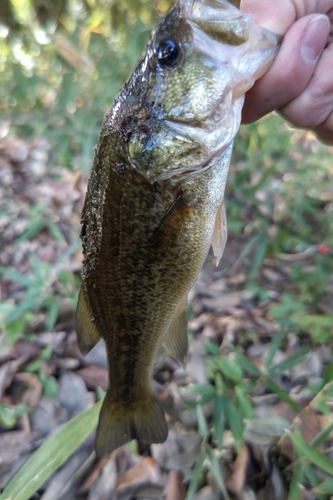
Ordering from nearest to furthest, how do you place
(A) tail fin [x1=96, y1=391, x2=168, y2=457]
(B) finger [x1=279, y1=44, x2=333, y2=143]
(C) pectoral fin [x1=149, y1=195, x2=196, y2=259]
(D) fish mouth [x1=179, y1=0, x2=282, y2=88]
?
1. (D) fish mouth [x1=179, y1=0, x2=282, y2=88]
2. (C) pectoral fin [x1=149, y1=195, x2=196, y2=259]
3. (B) finger [x1=279, y1=44, x2=333, y2=143]
4. (A) tail fin [x1=96, y1=391, x2=168, y2=457]

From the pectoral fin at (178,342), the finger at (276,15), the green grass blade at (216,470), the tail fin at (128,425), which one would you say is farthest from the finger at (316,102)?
the green grass blade at (216,470)

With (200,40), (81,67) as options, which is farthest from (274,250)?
(81,67)

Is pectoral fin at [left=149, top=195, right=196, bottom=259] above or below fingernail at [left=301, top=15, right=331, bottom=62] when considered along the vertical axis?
below

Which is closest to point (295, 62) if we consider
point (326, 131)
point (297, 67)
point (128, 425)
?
point (297, 67)

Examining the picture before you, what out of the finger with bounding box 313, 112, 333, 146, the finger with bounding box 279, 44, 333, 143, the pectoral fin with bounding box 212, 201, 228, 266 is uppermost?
the finger with bounding box 279, 44, 333, 143

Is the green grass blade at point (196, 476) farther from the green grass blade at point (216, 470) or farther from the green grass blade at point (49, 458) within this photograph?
the green grass blade at point (49, 458)

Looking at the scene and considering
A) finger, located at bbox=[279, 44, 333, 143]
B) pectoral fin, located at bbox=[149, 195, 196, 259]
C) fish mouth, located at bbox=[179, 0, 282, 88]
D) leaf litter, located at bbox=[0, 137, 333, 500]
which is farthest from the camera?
leaf litter, located at bbox=[0, 137, 333, 500]

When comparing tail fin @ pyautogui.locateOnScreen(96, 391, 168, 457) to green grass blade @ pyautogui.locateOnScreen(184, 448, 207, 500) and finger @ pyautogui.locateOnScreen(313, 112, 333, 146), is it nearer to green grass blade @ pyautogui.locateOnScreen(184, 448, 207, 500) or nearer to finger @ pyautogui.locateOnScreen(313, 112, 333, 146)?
green grass blade @ pyautogui.locateOnScreen(184, 448, 207, 500)

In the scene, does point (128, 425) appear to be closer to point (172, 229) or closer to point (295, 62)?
point (172, 229)

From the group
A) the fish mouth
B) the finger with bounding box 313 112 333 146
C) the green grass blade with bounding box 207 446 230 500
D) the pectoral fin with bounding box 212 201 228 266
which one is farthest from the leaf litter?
the fish mouth

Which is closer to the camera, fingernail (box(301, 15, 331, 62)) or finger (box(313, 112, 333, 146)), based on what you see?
fingernail (box(301, 15, 331, 62))
